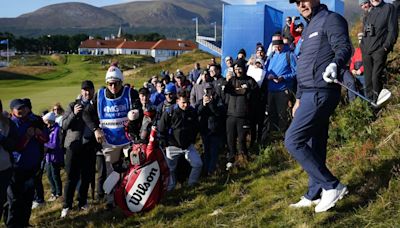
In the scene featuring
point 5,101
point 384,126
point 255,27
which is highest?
point 255,27

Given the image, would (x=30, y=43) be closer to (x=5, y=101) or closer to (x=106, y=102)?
(x=5, y=101)

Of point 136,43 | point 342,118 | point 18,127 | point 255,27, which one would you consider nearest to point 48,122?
point 18,127

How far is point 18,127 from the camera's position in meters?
6.07

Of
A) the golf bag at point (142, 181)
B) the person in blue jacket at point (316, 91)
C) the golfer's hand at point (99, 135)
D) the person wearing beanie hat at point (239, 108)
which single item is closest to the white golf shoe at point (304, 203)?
the person in blue jacket at point (316, 91)

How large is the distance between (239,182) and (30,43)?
112524mm

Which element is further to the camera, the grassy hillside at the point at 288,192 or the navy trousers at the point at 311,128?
the grassy hillside at the point at 288,192

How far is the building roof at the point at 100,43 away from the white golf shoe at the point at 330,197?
129 m

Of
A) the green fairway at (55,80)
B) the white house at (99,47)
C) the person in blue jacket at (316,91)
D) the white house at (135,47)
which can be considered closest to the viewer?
the person in blue jacket at (316,91)

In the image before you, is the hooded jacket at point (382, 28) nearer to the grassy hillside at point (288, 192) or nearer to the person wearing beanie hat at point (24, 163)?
the grassy hillside at point (288, 192)

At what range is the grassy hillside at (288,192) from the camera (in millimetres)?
4508

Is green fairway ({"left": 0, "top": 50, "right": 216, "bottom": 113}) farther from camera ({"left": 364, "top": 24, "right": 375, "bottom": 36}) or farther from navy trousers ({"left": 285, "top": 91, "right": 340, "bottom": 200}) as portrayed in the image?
navy trousers ({"left": 285, "top": 91, "right": 340, "bottom": 200})

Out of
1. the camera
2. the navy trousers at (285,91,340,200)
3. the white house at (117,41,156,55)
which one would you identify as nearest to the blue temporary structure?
the camera

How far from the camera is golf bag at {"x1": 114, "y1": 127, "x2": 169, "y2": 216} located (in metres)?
6.06

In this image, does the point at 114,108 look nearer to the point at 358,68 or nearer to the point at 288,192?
the point at 288,192
